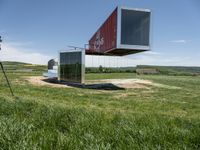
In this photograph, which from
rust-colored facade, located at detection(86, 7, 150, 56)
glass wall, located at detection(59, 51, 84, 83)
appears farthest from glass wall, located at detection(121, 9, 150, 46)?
glass wall, located at detection(59, 51, 84, 83)

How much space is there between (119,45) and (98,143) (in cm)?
1240

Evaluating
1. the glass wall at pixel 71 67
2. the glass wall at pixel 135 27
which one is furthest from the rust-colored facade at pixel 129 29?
the glass wall at pixel 71 67

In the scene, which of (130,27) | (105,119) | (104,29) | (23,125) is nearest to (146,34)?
(130,27)

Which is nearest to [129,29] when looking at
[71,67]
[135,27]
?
[135,27]

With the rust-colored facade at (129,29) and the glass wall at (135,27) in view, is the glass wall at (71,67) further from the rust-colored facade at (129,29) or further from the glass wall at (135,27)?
the glass wall at (135,27)

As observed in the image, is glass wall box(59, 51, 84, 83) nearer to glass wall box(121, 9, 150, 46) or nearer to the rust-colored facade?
the rust-colored facade

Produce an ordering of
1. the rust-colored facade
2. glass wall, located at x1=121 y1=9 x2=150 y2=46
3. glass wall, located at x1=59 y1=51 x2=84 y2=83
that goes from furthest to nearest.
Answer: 1. glass wall, located at x1=59 y1=51 x2=84 y2=83
2. glass wall, located at x1=121 y1=9 x2=150 y2=46
3. the rust-colored facade

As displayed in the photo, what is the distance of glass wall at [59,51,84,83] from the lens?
18.6 m

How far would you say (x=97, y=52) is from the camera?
21.6m

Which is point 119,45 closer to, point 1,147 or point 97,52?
A: point 97,52

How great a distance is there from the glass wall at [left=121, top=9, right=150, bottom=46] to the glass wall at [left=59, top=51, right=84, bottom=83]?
4201 millimetres

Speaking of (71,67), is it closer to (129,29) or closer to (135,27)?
(129,29)

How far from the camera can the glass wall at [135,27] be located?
15781mm

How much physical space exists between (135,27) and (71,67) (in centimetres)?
629
